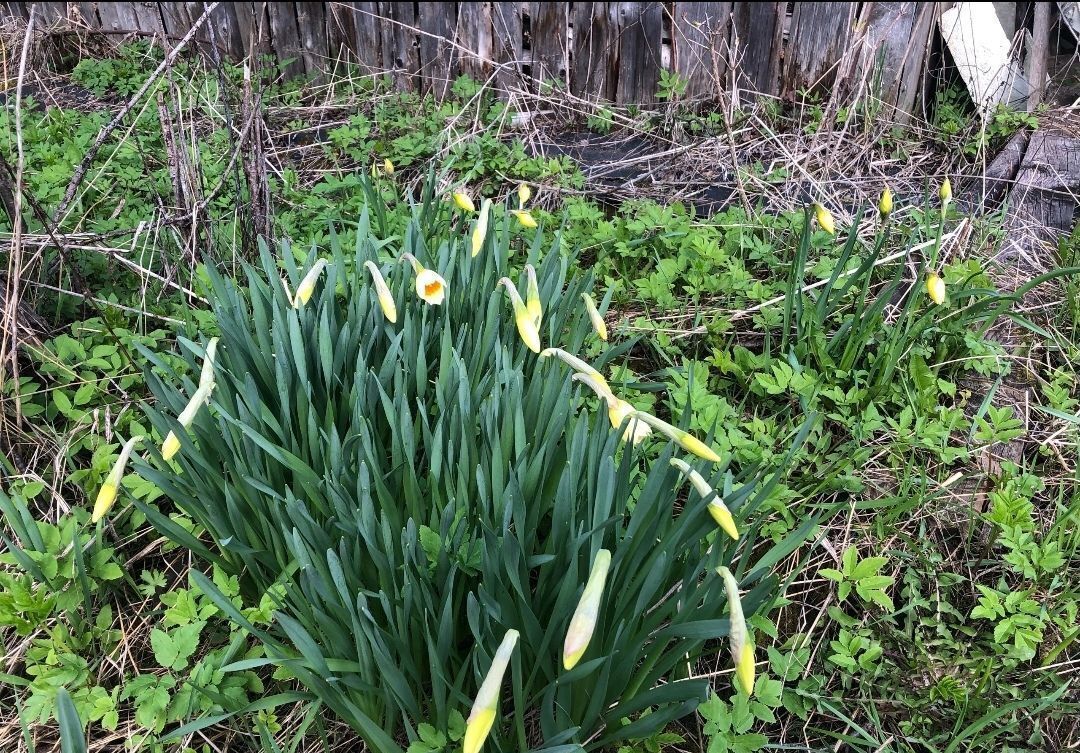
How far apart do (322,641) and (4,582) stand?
0.67 m

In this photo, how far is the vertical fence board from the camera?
13.1ft

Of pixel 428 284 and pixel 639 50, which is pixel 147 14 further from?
pixel 428 284

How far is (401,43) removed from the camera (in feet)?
13.5

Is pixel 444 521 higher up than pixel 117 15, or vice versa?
pixel 117 15

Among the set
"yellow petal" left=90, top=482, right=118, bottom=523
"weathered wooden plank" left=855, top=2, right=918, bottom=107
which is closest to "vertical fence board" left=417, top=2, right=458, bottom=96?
"weathered wooden plank" left=855, top=2, right=918, bottom=107

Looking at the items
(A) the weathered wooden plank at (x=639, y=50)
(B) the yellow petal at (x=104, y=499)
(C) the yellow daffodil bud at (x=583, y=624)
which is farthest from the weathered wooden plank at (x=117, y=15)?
(C) the yellow daffodil bud at (x=583, y=624)

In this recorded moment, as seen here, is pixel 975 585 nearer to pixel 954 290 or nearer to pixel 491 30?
pixel 954 290

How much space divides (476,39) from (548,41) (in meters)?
0.38

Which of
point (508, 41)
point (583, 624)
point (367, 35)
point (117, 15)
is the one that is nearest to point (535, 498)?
point (583, 624)

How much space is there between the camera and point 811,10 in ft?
11.8

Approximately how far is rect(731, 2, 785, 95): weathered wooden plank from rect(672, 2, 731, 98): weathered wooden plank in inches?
2.3

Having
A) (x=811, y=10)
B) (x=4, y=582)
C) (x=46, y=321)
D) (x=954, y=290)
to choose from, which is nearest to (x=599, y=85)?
(x=811, y=10)

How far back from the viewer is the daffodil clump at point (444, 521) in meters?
1.23

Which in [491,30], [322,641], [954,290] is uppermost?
[491,30]
